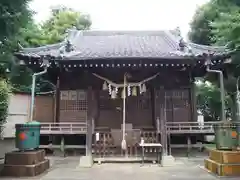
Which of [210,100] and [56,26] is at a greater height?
[56,26]

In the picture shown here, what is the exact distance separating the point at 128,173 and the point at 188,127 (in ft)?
13.8

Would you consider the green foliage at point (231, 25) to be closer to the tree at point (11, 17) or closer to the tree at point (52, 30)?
the tree at point (11, 17)

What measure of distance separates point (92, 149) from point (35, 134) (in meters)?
2.72

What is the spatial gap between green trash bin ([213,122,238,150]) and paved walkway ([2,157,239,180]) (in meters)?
0.90

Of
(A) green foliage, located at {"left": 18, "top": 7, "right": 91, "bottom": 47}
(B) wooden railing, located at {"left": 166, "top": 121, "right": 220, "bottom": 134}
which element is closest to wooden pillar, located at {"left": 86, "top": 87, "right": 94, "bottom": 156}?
(B) wooden railing, located at {"left": 166, "top": 121, "right": 220, "bottom": 134}

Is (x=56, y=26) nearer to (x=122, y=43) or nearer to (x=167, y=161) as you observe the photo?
(x=122, y=43)

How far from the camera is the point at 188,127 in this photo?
408 inches

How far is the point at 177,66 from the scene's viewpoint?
357 inches

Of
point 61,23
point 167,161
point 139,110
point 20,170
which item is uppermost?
point 61,23

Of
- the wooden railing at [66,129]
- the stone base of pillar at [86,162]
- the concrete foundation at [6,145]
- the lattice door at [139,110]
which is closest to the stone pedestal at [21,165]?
the stone base of pillar at [86,162]

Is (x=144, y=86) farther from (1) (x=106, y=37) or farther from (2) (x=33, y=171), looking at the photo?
(1) (x=106, y=37)

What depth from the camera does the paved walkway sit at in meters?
6.58

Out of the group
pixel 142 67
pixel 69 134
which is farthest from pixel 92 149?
pixel 142 67

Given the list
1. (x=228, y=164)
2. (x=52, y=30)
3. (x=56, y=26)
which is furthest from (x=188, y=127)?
(x=56, y=26)
